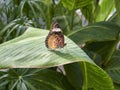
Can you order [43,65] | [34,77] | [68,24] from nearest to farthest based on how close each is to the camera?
[43,65], [34,77], [68,24]

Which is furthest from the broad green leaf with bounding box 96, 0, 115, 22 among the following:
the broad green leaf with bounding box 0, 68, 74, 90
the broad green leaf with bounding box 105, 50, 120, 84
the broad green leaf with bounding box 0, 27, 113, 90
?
the broad green leaf with bounding box 0, 27, 113, 90

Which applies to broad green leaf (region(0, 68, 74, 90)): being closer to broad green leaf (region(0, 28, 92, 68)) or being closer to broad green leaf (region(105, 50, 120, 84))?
broad green leaf (region(105, 50, 120, 84))

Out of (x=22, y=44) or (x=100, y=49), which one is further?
(x=100, y=49)

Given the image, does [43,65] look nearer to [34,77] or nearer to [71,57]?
[71,57]

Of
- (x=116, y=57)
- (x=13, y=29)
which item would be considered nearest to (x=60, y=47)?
(x=116, y=57)

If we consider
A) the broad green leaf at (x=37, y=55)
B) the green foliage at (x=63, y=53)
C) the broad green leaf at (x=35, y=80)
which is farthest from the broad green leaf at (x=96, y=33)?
the broad green leaf at (x=37, y=55)

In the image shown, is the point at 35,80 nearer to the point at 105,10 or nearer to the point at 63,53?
the point at 63,53

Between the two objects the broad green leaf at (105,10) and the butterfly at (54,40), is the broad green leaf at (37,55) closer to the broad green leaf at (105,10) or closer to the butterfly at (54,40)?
the butterfly at (54,40)
